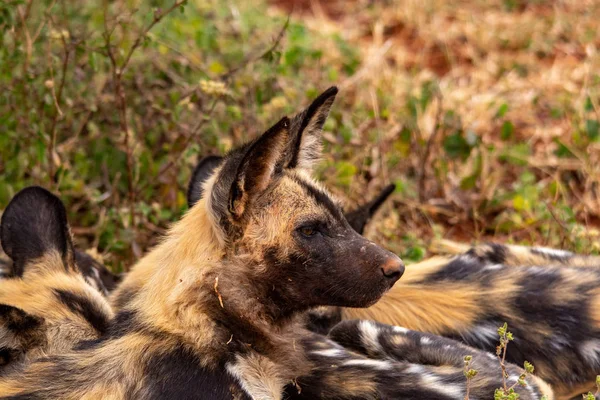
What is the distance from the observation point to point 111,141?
17.3 feet

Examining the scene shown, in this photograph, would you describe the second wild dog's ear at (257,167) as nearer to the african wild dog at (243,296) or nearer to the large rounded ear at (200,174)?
the african wild dog at (243,296)

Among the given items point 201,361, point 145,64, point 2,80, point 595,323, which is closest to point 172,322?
point 201,361

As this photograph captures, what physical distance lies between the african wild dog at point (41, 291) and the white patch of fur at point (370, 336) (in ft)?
3.16

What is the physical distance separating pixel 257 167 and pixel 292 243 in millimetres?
293

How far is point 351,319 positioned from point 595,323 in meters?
0.94

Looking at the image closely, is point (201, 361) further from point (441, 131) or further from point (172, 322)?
point (441, 131)

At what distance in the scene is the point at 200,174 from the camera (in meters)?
4.24

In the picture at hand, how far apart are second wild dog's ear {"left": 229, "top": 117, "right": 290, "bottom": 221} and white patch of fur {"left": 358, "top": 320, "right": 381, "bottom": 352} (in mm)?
833

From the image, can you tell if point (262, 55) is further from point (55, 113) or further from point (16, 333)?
point (16, 333)

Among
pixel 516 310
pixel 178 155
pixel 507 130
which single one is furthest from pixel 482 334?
pixel 507 130

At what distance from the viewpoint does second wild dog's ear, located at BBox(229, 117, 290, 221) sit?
10.1ft

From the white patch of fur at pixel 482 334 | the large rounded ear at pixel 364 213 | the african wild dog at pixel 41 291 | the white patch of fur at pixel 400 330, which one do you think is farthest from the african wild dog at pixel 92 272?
the white patch of fur at pixel 482 334

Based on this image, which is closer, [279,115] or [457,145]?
[279,115]

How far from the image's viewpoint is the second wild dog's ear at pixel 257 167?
10.1 feet
